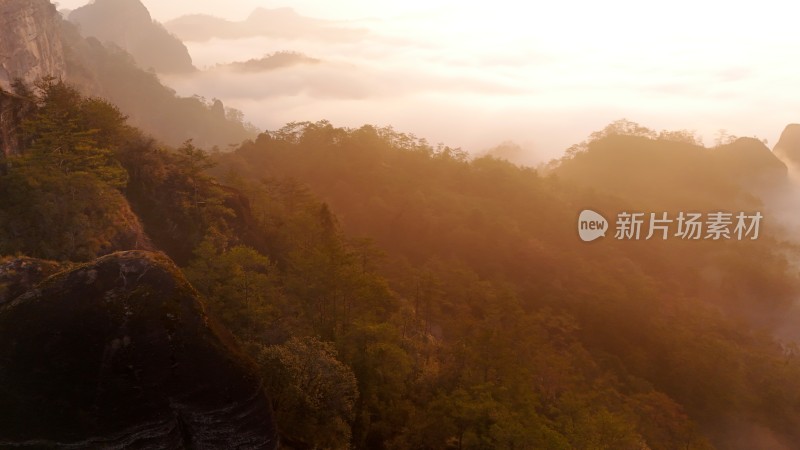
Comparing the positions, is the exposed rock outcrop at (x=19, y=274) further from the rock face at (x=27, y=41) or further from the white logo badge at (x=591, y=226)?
the rock face at (x=27, y=41)

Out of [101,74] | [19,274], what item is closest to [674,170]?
[19,274]

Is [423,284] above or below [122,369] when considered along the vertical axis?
below

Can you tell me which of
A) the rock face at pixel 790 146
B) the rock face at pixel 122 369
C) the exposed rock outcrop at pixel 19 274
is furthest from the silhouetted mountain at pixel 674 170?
the exposed rock outcrop at pixel 19 274

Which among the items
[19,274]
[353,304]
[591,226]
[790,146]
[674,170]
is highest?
[790,146]

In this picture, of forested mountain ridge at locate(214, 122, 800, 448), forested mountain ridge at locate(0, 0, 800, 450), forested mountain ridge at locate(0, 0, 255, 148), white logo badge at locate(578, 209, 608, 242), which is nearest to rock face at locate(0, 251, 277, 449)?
forested mountain ridge at locate(0, 0, 800, 450)

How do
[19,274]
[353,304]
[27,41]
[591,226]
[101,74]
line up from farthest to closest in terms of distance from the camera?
[101,74]
[27,41]
[591,226]
[353,304]
[19,274]

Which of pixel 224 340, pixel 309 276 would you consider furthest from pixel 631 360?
pixel 224 340

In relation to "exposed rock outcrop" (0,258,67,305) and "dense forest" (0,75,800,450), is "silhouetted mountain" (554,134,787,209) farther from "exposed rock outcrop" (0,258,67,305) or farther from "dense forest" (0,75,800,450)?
"exposed rock outcrop" (0,258,67,305)

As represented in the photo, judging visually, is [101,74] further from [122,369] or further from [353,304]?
[122,369]
